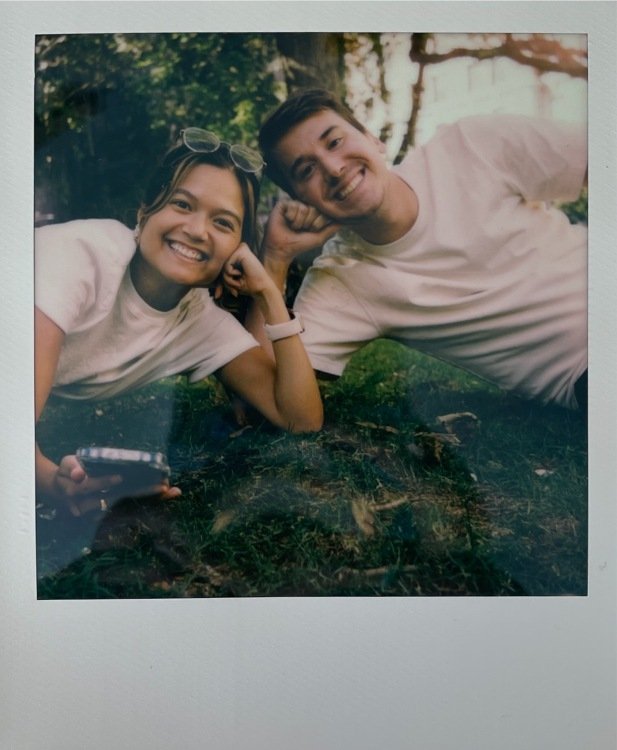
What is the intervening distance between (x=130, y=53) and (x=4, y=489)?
3.32ft

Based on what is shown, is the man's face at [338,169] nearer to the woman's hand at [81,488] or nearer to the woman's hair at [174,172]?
the woman's hair at [174,172]

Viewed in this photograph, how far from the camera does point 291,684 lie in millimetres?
1645

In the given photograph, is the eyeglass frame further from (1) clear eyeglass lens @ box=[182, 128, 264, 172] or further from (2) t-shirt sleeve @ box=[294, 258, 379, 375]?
(2) t-shirt sleeve @ box=[294, 258, 379, 375]

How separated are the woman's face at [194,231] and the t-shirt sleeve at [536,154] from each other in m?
0.58

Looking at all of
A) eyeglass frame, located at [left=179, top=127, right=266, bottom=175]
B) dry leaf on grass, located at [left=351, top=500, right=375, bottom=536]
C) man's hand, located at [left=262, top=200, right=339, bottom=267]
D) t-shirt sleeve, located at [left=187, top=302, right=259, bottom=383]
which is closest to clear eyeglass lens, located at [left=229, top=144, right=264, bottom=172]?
eyeglass frame, located at [left=179, top=127, right=266, bottom=175]

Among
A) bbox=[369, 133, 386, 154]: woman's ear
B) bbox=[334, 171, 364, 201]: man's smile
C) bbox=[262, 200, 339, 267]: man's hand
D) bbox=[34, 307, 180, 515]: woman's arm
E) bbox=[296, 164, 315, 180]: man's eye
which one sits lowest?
bbox=[34, 307, 180, 515]: woman's arm

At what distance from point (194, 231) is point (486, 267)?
0.66 meters

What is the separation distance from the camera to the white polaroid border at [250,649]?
5.39ft

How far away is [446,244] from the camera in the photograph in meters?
1.70

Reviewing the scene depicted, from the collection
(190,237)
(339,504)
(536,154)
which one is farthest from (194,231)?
(536,154)

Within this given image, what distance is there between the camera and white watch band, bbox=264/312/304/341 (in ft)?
5.52

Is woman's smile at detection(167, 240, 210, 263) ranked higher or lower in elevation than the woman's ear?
lower

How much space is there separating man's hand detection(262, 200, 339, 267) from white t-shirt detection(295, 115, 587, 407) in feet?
0.15

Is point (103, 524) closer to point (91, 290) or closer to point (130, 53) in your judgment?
point (91, 290)
